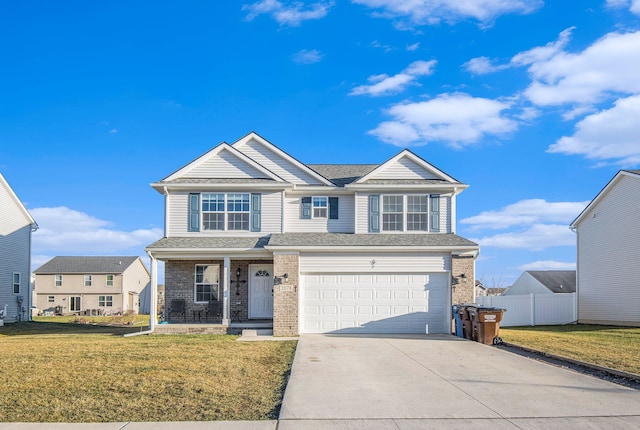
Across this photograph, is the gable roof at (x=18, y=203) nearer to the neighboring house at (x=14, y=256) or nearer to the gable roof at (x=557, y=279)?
the neighboring house at (x=14, y=256)

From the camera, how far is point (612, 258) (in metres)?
25.5

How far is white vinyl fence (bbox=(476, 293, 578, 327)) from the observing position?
26562mm

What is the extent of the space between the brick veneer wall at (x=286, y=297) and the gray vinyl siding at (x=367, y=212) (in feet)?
10.7

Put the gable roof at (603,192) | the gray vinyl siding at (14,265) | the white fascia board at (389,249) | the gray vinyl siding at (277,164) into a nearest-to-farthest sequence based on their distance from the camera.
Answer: the white fascia board at (389,249)
the gray vinyl siding at (277,164)
the gable roof at (603,192)
the gray vinyl siding at (14,265)

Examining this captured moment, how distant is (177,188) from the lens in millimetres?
21047

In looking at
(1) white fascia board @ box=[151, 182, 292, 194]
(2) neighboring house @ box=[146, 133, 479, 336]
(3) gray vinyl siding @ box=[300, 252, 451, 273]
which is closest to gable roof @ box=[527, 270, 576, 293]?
(2) neighboring house @ box=[146, 133, 479, 336]

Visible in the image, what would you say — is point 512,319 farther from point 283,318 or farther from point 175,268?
point 175,268

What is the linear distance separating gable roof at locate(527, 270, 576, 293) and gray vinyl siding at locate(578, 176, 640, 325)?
10.1 m

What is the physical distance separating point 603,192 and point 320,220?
13.5 metres

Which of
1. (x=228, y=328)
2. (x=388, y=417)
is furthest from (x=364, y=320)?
(x=388, y=417)

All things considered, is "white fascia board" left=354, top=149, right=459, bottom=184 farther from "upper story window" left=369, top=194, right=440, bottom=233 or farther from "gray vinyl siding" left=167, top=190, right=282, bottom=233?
"gray vinyl siding" left=167, top=190, right=282, bottom=233

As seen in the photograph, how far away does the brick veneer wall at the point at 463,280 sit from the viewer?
19672mm

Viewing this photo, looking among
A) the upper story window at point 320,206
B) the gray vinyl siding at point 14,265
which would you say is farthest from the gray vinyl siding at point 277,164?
the gray vinyl siding at point 14,265

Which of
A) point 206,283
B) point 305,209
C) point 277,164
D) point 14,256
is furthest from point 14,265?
point 305,209
